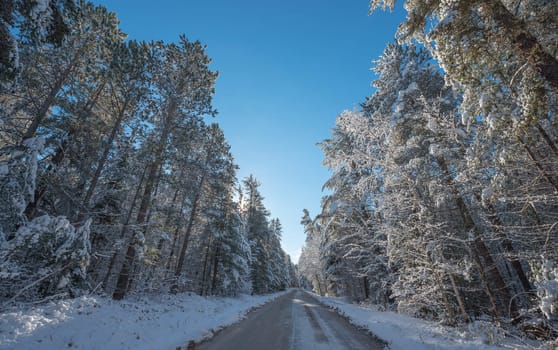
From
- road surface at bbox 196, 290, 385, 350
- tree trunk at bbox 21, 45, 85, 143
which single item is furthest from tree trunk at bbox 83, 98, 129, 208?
road surface at bbox 196, 290, 385, 350

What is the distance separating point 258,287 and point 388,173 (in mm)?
31621

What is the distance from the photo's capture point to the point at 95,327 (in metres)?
6.89

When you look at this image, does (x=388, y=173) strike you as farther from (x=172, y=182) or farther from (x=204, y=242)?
(x=204, y=242)

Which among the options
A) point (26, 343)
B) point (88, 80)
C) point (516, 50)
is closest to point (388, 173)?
point (516, 50)

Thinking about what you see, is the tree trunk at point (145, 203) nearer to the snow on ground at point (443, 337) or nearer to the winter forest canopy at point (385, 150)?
the winter forest canopy at point (385, 150)

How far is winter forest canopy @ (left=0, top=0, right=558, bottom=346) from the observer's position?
18.4 ft

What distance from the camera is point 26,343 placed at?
5.30 m

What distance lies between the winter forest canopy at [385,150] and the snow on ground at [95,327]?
30.6 inches

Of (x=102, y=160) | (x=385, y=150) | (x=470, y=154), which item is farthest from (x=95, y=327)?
(x=470, y=154)

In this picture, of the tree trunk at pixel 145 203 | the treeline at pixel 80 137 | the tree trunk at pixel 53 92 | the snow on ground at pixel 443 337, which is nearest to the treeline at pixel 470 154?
the snow on ground at pixel 443 337

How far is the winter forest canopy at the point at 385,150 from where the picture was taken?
559 cm

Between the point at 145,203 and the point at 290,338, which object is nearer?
the point at 290,338

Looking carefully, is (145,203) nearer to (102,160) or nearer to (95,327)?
(102,160)

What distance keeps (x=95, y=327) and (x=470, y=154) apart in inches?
497
